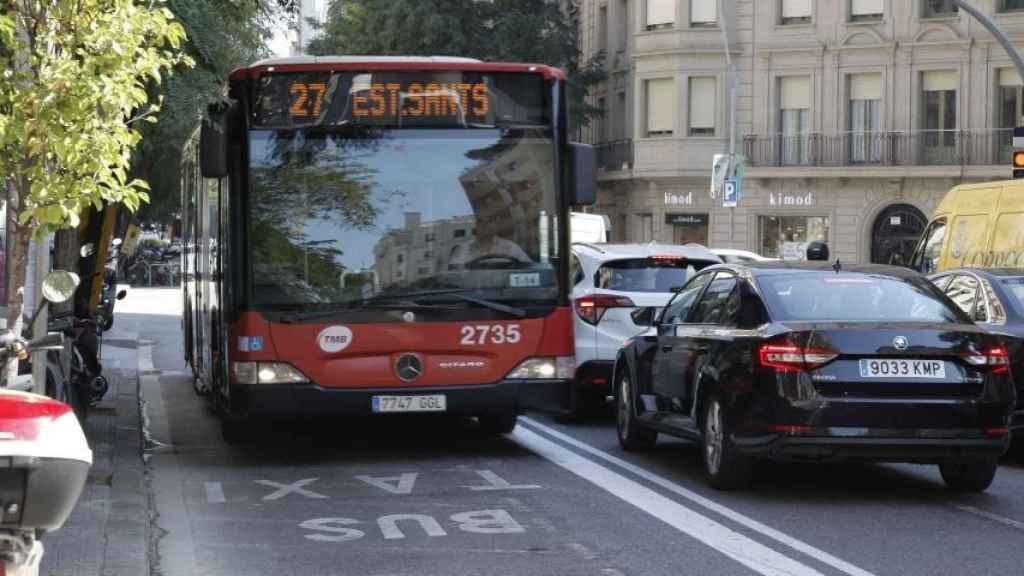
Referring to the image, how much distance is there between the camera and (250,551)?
387 inches

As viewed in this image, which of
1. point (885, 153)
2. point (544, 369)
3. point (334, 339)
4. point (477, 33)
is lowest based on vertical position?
point (544, 369)

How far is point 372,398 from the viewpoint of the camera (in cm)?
1335

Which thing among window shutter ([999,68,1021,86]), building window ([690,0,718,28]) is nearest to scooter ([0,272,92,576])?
window shutter ([999,68,1021,86])

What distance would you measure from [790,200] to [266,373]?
42.1 metres

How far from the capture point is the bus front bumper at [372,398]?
43.3 ft

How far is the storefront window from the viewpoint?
54.0 m

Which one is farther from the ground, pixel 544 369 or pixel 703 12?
pixel 703 12

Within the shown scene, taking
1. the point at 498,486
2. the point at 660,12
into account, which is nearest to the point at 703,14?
the point at 660,12

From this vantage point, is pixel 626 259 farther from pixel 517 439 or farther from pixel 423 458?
pixel 423 458

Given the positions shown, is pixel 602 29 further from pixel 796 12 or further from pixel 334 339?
pixel 334 339

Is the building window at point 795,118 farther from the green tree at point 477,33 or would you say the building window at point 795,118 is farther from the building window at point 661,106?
the green tree at point 477,33

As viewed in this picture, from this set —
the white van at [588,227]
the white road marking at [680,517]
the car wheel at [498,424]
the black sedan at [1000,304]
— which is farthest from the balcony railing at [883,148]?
the white road marking at [680,517]

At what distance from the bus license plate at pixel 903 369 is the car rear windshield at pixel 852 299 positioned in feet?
1.37

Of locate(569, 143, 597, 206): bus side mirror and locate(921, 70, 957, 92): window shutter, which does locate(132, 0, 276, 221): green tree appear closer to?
locate(569, 143, 597, 206): bus side mirror
